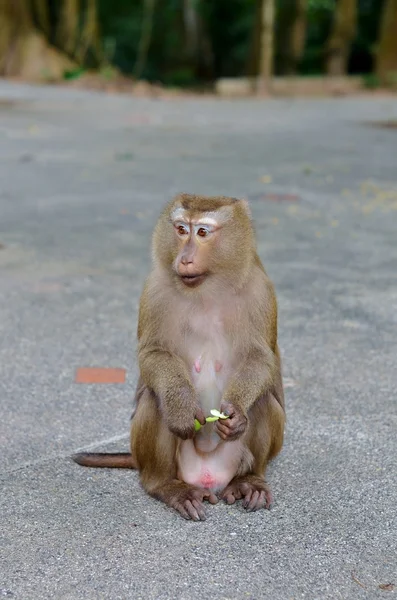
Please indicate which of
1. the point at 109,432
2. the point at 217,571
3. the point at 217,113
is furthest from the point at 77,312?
the point at 217,113

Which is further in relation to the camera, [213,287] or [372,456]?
[372,456]

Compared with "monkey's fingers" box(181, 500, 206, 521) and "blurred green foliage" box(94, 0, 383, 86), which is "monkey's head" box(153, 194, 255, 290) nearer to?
"monkey's fingers" box(181, 500, 206, 521)

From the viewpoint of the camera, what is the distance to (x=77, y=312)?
220 inches

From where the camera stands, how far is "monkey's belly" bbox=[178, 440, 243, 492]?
341 centimetres

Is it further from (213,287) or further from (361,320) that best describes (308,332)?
(213,287)

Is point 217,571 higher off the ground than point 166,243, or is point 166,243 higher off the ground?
point 166,243

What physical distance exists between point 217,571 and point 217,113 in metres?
14.9

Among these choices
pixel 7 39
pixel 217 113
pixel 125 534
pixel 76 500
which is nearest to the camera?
pixel 125 534

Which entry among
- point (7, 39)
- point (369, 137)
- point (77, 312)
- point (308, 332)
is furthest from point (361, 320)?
point (7, 39)

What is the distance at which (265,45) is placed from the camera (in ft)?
72.6

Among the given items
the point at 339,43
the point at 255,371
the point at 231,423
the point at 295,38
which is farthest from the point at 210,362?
the point at 295,38

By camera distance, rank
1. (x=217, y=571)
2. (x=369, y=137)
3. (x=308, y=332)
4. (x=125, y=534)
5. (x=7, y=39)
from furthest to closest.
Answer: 1. (x=7, y=39)
2. (x=369, y=137)
3. (x=308, y=332)
4. (x=125, y=534)
5. (x=217, y=571)

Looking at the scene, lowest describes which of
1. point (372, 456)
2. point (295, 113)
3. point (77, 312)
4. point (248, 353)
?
point (295, 113)

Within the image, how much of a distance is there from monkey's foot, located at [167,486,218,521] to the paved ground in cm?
4
